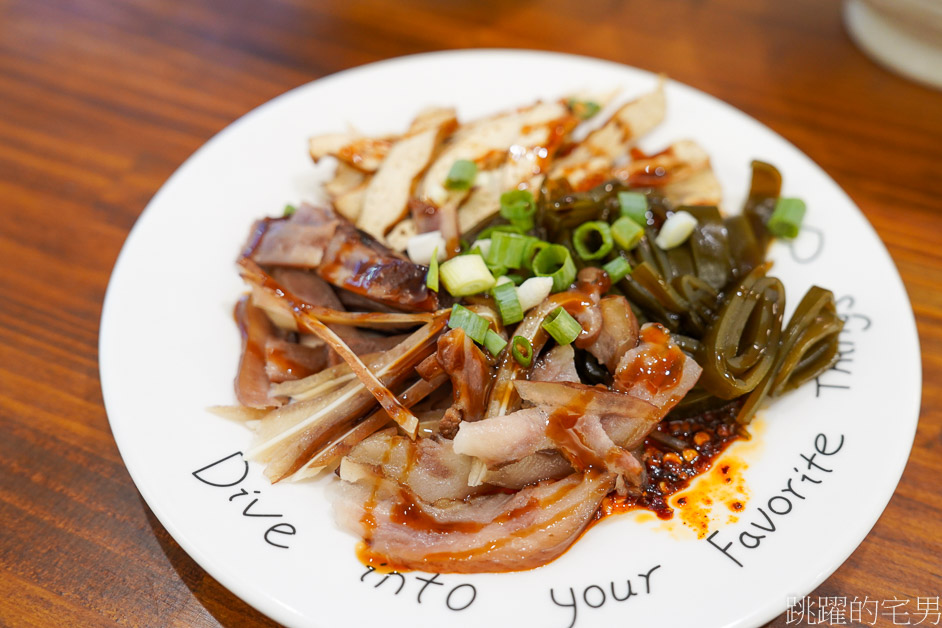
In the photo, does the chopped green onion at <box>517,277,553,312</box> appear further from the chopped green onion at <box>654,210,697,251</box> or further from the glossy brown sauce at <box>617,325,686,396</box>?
the chopped green onion at <box>654,210,697,251</box>

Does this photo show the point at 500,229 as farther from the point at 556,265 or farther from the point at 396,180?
the point at 396,180

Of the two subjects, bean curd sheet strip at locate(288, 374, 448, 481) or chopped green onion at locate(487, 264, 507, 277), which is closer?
bean curd sheet strip at locate(288, 374, 448, 481)

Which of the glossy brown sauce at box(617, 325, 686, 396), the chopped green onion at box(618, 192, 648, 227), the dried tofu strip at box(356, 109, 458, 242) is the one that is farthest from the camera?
the dried tofu strip at box(356, 109, 458, 242)

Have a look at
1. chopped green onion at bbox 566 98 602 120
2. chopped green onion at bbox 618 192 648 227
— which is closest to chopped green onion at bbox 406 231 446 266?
chopped green onion at bbox 618 192 648 227

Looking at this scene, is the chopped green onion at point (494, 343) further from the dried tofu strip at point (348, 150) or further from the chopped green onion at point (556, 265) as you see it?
the dried tofu strip at point (348, 150)

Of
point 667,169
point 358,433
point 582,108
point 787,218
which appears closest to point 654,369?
point 358,433

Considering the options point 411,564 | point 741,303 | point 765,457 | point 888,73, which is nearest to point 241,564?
point 411,564
